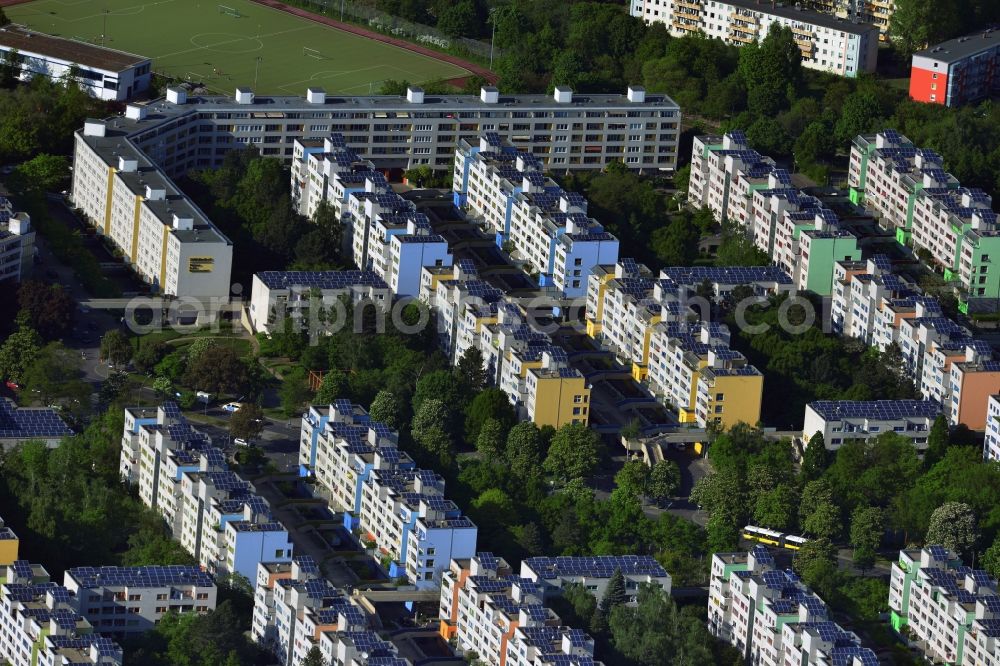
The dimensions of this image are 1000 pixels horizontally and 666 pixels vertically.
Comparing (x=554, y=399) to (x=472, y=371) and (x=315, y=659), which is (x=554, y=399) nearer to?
(x=472, y=371)

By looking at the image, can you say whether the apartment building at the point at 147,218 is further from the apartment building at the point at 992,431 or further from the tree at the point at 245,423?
the apartment building at the point at 992,431

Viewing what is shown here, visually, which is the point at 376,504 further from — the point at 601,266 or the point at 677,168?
the point at 677,168

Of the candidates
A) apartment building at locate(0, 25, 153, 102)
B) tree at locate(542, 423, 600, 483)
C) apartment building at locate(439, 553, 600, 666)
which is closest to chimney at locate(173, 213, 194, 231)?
apartment building at locate(0, 25, 153, 102)

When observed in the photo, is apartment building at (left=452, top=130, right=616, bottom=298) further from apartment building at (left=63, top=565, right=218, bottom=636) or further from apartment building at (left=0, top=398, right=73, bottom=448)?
apartment building at (left=63, top=565, right=218, bottom=636)

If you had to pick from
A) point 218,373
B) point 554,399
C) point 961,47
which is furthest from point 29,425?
point 961,47

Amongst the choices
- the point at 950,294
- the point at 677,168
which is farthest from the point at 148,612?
the point at 677,168
